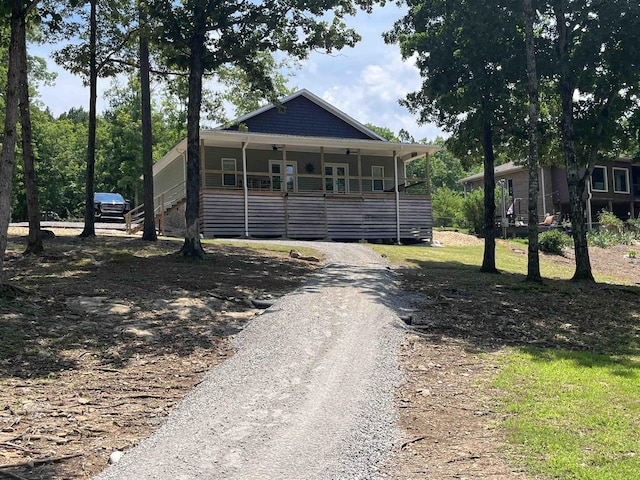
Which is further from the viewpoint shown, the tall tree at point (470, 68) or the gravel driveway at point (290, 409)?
the tall tree at point (470, 68)

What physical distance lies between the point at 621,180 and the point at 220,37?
33.7 metres

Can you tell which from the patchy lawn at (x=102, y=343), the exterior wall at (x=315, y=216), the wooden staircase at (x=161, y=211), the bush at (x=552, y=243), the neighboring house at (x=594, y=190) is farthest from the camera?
the neighboring house at (x=594, y=190)

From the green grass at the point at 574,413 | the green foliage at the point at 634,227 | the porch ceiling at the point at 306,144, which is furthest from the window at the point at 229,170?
the green foliage at the point at 634,227

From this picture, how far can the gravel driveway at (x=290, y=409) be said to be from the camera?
425cm

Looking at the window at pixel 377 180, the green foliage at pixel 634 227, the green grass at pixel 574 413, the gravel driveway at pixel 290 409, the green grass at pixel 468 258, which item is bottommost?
the green grass at pixel 574 413

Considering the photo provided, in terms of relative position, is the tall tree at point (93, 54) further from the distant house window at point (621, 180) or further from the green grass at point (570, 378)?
the distant house window at point (621, 180)

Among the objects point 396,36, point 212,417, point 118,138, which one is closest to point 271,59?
point 396,36

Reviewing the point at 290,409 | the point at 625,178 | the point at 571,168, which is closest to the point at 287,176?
the point at 571,168

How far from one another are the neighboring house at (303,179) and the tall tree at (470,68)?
7500 mm

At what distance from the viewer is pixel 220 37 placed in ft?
49.7

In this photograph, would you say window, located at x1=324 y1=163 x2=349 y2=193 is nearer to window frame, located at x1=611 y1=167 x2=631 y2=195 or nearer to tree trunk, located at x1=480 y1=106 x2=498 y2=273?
tree trunk, located at x1=480 y1=106 x2=498 y2=273

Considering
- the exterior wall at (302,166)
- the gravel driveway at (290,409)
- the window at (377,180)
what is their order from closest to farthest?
the gravel driveway at (290,409), the exterior wall at (302,166), the window at (377,180)

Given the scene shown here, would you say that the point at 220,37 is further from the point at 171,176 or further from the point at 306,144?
the point at 171,176

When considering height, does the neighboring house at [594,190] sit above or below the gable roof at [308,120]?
below
